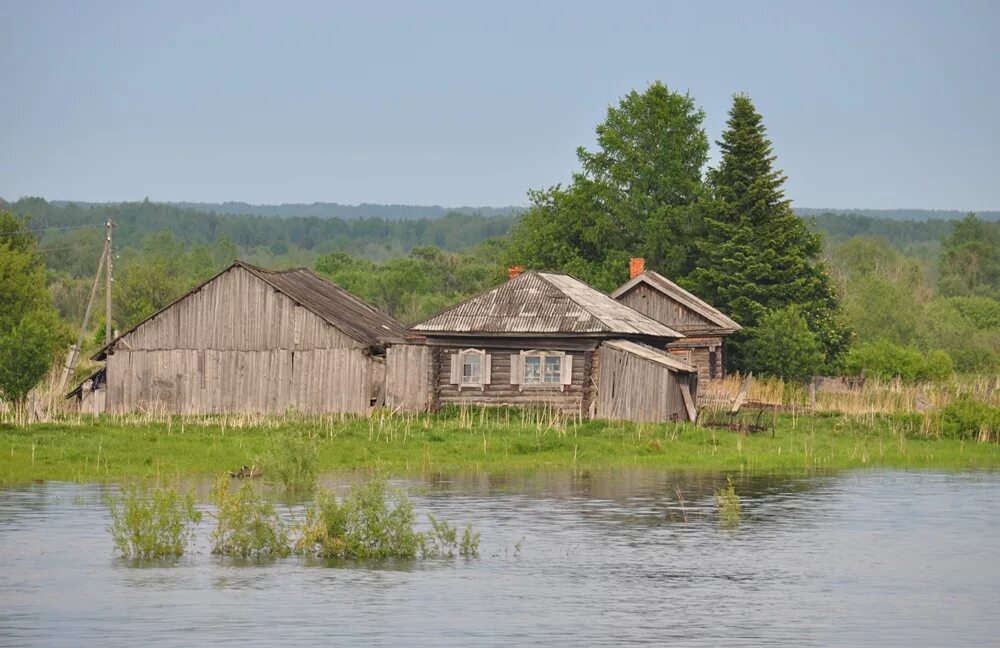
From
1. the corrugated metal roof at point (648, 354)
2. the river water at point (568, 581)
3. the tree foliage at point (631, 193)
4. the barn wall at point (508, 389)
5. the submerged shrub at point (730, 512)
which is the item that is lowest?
the river water at point (568, 581)

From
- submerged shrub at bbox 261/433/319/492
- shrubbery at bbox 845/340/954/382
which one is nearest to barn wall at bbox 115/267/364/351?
submerged shrub at bbox 261/433/319/492

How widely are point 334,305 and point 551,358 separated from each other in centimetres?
825

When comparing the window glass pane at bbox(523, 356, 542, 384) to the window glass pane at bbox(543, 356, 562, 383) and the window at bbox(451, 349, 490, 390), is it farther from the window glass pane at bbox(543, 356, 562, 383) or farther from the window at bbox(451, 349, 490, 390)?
the window at bbox(451, 349, 490, 390)

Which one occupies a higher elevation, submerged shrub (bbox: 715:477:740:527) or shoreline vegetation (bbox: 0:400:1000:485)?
shoreline vegetation (bbox: 0:400:1000:485)

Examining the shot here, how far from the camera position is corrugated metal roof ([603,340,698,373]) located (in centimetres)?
4450

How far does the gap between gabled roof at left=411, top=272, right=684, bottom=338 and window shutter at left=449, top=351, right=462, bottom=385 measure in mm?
1083

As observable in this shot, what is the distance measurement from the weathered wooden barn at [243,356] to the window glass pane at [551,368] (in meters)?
4.78

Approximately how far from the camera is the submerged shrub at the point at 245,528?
2433cm

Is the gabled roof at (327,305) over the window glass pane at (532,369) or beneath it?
over

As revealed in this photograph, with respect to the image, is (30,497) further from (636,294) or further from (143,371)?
(636,294)

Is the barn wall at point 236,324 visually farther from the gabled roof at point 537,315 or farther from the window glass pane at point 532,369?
the window glass pane at point 532,369

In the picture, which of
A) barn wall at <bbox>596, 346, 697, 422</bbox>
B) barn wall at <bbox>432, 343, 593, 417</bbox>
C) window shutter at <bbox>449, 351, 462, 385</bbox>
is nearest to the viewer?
barn wall at <bbox>596, 346, 697, 422</bbox>

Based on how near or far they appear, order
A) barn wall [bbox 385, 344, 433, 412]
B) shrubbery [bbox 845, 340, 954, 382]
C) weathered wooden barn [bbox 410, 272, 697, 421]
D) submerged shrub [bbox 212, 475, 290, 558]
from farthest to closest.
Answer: shrubbery [bbox 845, 340, 954, 382]
barn wall [bbox 385, 344, 433, 412]
weathered wooden barn [bbox 410, 272, 697, 421]
submerged shrub [bbox 212, 475, 290, 558]

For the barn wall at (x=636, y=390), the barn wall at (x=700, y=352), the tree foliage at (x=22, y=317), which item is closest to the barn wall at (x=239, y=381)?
the tree foliage at (x=22, y=317)
